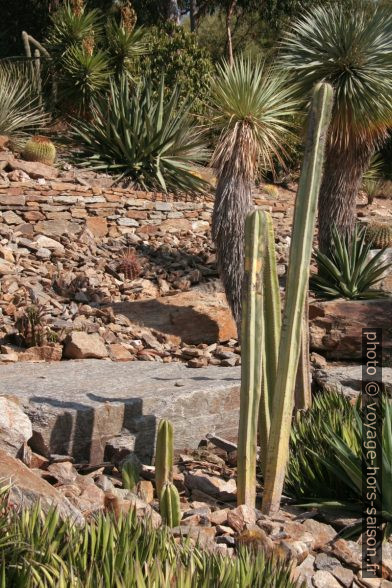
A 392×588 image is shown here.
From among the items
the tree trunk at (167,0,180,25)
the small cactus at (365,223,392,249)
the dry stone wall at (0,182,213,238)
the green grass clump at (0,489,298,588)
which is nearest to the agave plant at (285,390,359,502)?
the green grass clump at (0,489,298,588)

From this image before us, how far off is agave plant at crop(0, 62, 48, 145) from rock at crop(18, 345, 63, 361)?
707 centimetres

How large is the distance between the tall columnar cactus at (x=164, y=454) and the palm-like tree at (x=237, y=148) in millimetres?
3350

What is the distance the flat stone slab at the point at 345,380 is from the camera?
6.30m

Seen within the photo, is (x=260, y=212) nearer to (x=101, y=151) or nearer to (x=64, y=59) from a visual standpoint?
(x=101, y=151)

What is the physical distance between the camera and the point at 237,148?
764 cm

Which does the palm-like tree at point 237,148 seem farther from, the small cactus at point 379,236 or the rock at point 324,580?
the small cactus at point 379,236

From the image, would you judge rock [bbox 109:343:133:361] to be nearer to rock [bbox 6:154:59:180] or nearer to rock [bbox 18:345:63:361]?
rock [bbox 18:345:63:361]

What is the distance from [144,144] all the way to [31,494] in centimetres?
1016

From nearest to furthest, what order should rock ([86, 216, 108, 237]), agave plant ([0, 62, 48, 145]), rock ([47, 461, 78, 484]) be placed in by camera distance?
rock ([47, 461, 78, 484]), rock ([86, 216, 108, 237]), agave plant ([0, 62, 48, 145])

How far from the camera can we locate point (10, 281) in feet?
30.1

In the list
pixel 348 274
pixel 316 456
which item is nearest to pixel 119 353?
pixel 348 274

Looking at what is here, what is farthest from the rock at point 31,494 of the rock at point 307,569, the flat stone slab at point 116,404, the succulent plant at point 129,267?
the succulent plant at point 129,267

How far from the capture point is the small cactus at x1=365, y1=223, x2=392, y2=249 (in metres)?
12.5

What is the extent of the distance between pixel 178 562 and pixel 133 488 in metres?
1.67
